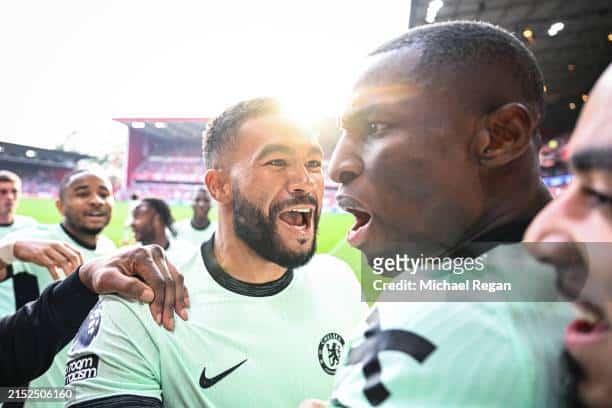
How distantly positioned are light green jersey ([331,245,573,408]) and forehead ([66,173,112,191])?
Result: 2115 mm

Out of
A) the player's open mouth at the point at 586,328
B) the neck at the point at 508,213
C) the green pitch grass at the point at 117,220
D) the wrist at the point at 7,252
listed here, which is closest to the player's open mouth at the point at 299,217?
the neck at the point at 508,213

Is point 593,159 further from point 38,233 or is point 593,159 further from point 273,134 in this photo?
point 38,233

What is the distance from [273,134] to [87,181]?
1.59 metres

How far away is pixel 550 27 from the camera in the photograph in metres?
4.10

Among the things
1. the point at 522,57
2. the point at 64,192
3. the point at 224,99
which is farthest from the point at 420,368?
the point at 64,192

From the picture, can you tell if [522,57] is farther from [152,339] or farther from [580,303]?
[152,339]

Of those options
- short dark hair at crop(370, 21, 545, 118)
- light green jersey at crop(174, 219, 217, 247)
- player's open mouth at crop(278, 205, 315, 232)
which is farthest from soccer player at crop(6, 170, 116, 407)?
short dark hair at crop(370, 21, 545, 118)

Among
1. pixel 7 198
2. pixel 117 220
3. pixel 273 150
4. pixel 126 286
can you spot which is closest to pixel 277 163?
pixel 273 150

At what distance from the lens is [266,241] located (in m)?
0.93

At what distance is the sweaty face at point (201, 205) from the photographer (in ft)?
13.2

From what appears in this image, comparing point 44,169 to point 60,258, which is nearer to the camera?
point 60,258

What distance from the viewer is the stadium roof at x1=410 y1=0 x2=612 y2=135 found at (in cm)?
350

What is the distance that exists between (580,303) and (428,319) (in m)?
0.10

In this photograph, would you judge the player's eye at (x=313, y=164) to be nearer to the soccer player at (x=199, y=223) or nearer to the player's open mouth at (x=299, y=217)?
the player's open mouth at (x=299, y=217)
